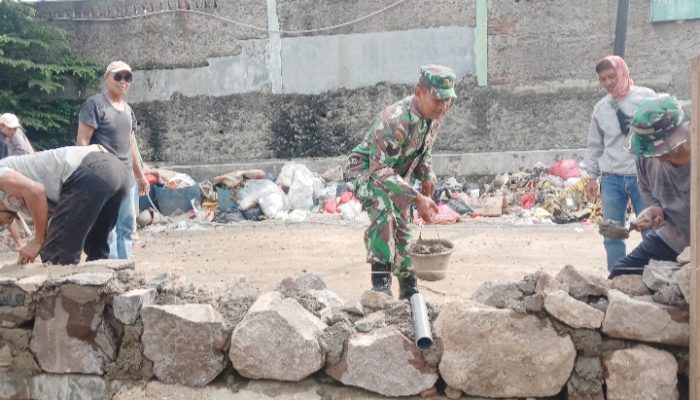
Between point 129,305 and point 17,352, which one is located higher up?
point 129,305

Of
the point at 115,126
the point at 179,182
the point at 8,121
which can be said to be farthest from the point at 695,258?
the point at 179,182

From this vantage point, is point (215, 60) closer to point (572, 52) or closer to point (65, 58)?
point (65, 58)

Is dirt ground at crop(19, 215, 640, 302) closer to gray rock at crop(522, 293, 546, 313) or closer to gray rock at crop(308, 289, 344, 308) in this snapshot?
gray rock at crop(308, 289, 344, 308)

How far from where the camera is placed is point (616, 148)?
437cm

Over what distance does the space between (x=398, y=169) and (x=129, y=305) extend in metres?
1.83

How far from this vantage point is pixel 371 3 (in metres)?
10.5

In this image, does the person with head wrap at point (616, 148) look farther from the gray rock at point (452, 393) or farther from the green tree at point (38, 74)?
the green tree at point (38, 74)

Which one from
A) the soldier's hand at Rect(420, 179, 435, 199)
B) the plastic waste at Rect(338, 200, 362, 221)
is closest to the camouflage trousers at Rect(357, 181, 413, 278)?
the soldier's hand at Rect(420, 179, 435, 199)

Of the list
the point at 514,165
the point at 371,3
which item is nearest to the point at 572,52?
the point at 514,165

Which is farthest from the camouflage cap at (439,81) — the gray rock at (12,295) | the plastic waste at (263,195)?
the plastic waste at (263,195)

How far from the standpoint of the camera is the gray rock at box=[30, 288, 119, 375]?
2959mm

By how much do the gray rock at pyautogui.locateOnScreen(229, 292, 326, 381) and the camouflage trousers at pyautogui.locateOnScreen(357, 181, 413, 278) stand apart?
1.09 meters

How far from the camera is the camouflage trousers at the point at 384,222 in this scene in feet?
12.5

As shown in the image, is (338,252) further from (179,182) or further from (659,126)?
(659,126)
